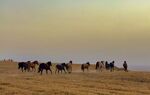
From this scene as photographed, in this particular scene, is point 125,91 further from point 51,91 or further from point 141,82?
point 141,82

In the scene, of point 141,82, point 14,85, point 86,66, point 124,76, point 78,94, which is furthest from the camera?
point 86,66

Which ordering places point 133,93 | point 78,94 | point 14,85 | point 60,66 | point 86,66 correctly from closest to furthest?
point 78,94 < point 133,93 < point 14,85 < point 60,66 < point 86,66

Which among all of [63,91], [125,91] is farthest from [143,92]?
[63,91]

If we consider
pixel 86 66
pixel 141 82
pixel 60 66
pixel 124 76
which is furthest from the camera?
pixel 86 66

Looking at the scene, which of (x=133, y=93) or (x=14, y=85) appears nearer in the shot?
(x=133, y=93)

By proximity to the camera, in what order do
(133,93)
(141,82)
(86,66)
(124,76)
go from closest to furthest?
(133,93), (141,82), (124,76), (86,66)

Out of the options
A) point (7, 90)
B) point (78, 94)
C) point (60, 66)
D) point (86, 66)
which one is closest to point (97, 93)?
point (78, 94)

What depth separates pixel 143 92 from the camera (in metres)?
36.3

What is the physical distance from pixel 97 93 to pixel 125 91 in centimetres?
374

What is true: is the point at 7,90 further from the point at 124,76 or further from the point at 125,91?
the point at 124,76

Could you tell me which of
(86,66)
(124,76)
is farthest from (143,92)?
(86,66)

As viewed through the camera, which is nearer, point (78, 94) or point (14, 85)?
point (78, 94)

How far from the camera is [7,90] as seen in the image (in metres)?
34.2

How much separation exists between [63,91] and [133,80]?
17.4 metres
